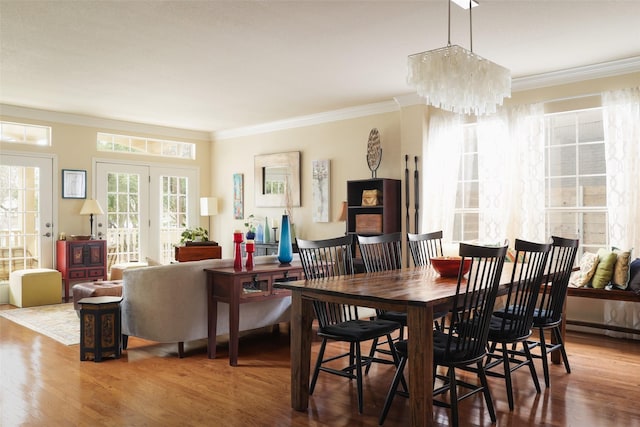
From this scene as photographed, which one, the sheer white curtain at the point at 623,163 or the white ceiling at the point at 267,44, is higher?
the white ceiling at the point at 267,44

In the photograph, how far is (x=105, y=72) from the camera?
5.26 metres

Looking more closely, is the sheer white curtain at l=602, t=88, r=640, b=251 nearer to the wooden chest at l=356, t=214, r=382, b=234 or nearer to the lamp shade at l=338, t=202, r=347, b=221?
the wooden chest at l=356, t=214, r=382, b=234

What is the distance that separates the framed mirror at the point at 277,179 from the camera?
7.77m

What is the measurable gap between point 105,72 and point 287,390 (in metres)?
3.77

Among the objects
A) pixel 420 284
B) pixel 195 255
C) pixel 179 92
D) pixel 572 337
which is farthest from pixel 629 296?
pixel 179 92

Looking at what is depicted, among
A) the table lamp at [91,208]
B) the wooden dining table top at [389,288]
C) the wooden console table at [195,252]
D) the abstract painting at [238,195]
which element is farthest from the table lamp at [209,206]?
the wooden dining table top at [389,288]

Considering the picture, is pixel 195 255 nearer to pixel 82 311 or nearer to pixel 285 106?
pixel 82 311

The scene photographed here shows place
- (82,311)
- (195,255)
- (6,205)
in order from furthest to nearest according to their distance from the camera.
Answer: (6,205)
(195,255)
(82,311)

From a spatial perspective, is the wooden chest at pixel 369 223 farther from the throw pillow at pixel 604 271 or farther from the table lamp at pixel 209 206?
the table lamp at pixel 209 206

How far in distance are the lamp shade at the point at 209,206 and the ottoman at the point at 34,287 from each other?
2.63m

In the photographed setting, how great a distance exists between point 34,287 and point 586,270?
6.36 metres

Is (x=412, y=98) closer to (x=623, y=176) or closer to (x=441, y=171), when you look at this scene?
(x=441, y=171)

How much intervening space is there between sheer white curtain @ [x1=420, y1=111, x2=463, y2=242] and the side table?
11.9 feet

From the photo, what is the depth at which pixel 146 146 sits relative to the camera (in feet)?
27.5
